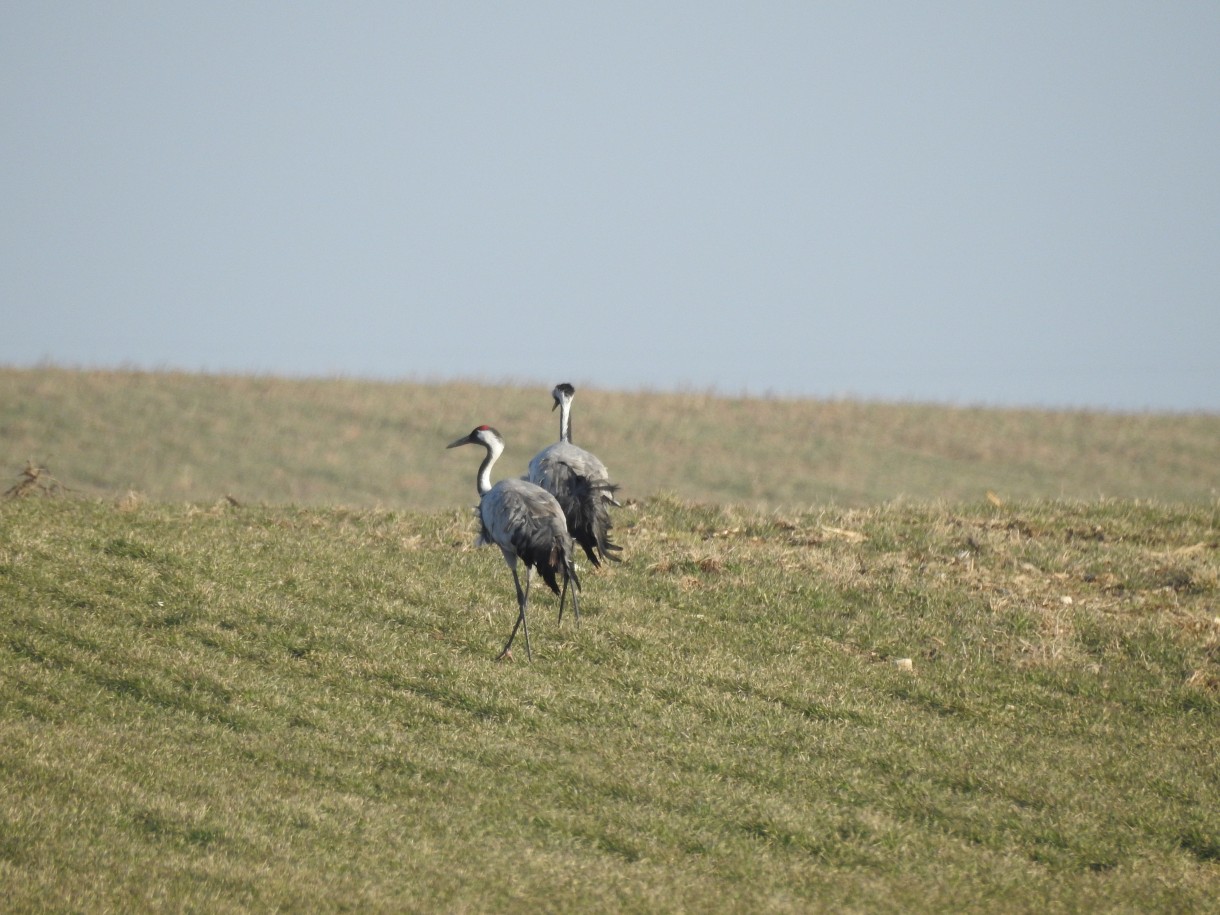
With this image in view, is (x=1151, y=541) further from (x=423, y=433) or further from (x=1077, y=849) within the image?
(x=423, y=433)

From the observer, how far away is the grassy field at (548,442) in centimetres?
4278

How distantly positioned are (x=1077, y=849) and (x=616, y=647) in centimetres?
521

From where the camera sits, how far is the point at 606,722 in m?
11.9

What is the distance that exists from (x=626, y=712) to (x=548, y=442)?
36243 millimetres

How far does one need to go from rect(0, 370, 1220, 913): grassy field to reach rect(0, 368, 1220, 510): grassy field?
885 inches

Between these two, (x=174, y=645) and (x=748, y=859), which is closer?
(x=748, y=859)

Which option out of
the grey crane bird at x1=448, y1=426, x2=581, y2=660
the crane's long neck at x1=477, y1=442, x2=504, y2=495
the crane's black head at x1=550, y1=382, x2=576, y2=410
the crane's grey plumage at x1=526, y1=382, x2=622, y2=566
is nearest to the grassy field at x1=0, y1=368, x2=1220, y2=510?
the crane's black head at x1=550, y1=382, x2=576, y2=410

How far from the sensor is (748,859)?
31.1 feet

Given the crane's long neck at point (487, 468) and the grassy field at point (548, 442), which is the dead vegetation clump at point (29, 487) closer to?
the crane's long neck at point (487, 468)

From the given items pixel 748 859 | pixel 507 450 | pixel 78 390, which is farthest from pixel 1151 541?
pixel 78 390

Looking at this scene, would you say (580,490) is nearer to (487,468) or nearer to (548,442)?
(487,468)

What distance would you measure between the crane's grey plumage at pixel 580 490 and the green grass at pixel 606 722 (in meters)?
0.86

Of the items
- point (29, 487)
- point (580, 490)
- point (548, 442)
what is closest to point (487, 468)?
point (580, 490)

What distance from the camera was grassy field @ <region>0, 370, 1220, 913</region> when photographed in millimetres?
9156
